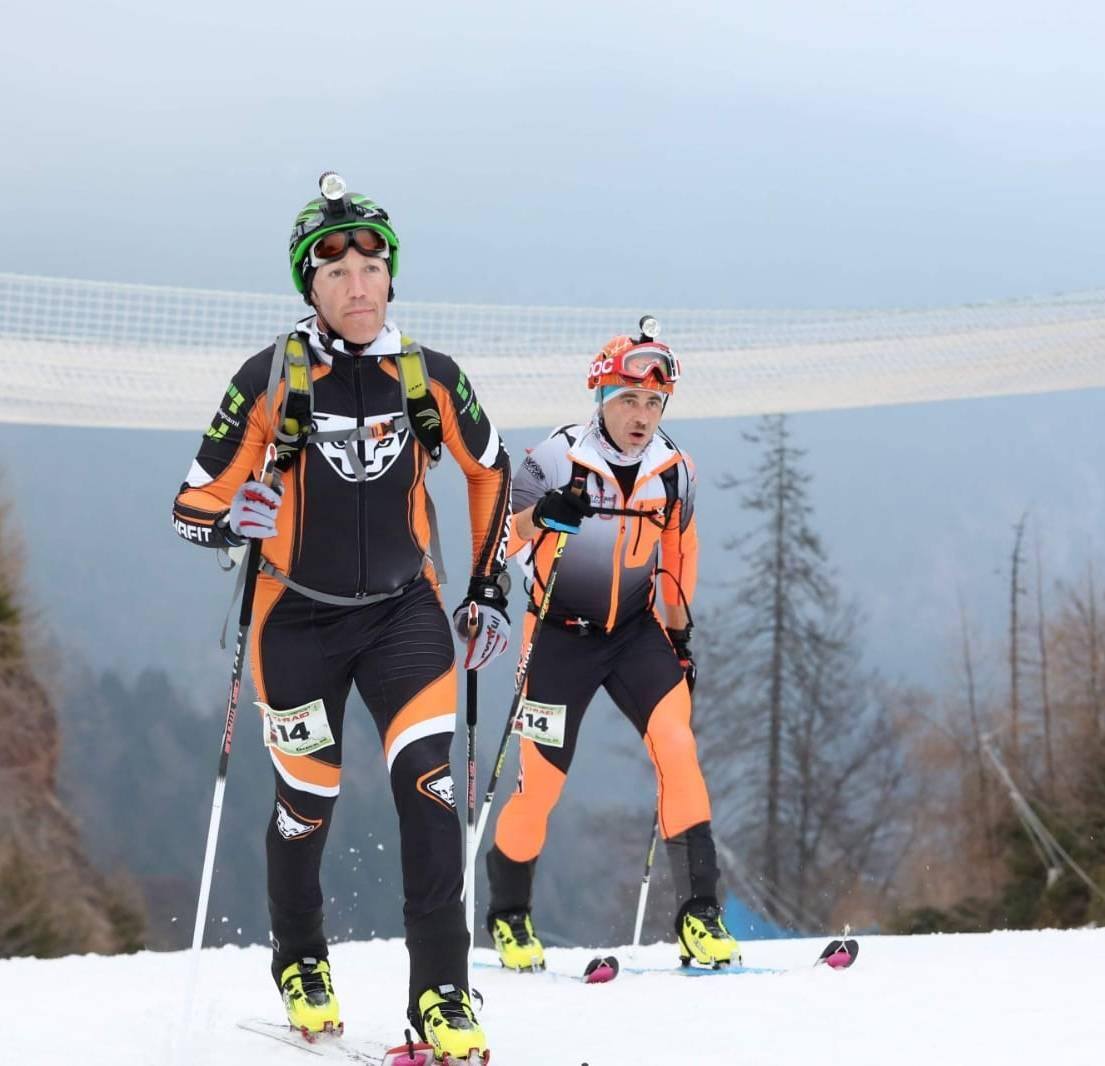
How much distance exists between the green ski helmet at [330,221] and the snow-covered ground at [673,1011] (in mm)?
2011

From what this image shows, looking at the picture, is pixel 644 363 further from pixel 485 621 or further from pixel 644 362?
pixel 485 621

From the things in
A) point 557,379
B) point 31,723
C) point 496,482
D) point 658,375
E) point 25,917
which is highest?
point 557,379

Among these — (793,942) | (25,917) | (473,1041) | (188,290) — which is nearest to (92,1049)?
(473,1041)

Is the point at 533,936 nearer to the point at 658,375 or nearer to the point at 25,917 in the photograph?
the point at 658,375

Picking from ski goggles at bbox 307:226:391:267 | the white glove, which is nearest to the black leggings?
the white glove

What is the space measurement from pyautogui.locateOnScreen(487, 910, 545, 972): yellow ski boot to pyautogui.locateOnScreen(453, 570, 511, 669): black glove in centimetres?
260

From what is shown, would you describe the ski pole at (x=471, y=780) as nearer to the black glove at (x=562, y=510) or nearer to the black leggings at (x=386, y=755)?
the black leggings at (x=386, y=755)

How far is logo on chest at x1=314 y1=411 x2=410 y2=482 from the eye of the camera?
4043 mm

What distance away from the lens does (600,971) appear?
6086mm

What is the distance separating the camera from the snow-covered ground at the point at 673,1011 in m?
4.23

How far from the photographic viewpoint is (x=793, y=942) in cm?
753

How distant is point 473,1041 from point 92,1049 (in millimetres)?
1370

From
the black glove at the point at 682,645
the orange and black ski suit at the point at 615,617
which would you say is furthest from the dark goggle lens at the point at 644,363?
the black glove at the point at 682,645

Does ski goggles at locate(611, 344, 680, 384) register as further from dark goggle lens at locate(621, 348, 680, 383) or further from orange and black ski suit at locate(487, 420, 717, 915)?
orange and black ski suit at locate(487, 420, 717, 915)
